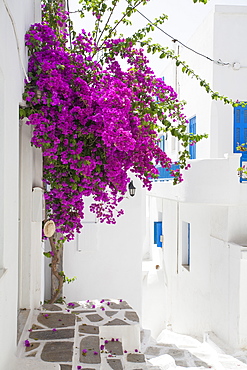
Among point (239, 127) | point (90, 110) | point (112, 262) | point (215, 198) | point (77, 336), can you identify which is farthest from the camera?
point (239, 127)

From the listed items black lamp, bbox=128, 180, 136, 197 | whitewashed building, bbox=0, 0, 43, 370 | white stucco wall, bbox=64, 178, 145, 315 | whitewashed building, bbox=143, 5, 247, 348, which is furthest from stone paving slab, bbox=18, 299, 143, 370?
whitewashed building, bbox=143, 5, 247, 348

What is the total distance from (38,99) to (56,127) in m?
0.31

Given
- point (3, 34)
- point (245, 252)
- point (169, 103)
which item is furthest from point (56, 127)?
point (245, 252)

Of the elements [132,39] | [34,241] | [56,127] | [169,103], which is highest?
[132,39]

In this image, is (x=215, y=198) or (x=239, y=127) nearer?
(x=215, y=198)

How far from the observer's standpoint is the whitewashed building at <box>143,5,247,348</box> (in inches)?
331

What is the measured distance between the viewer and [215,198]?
8391 mm

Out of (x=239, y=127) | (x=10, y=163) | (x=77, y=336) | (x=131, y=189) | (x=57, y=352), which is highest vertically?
(x=239, y=127)

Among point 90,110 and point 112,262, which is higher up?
point 90,110

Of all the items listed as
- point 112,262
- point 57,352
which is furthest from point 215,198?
→ point 57,352

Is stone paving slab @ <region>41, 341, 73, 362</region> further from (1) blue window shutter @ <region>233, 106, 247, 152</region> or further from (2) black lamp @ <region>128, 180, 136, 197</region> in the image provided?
(1) blue window shutter @ <region>233, 106, 247, 152</region>

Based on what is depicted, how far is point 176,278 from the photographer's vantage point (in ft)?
44.7

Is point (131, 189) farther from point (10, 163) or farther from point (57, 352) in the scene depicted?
point (10, 163)

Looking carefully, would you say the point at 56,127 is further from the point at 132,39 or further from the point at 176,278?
the point at 176,278
